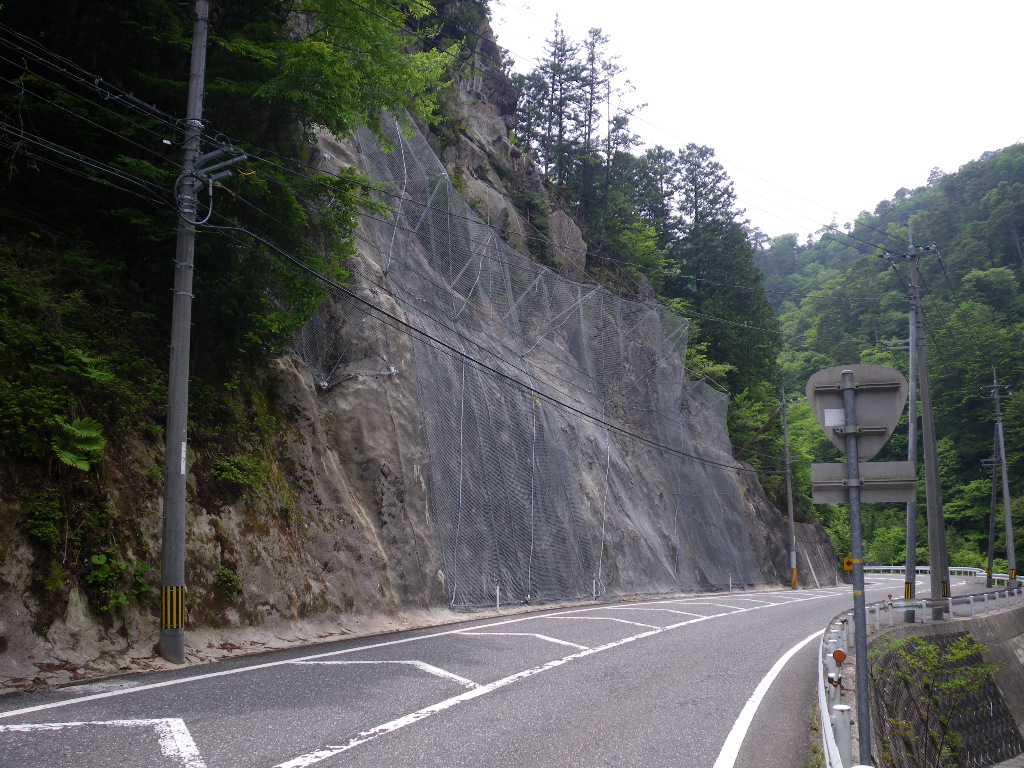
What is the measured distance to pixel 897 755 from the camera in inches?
379

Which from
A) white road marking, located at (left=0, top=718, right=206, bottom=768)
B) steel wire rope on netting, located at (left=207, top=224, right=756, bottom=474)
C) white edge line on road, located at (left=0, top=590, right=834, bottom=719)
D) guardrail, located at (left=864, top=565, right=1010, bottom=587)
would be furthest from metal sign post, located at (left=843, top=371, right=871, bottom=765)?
guardrail, located at (left=864, top=565, right=1010, bottom=587)

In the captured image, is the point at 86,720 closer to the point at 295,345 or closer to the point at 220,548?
the point at 220,548

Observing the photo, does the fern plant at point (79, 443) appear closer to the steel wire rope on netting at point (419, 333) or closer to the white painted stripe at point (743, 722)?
the steel wire rope on netting at point (419, 333)

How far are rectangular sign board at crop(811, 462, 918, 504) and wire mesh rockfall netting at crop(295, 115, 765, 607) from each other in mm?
9756

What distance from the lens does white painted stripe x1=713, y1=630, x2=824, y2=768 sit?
5.84m

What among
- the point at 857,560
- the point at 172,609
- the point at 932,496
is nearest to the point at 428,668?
the point at 172,609

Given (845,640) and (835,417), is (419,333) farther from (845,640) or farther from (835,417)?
(835,417)

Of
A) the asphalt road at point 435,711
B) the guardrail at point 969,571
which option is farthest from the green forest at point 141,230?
the guardrail at point 969,571

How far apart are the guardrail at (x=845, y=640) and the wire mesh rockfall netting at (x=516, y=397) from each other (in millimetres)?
7521

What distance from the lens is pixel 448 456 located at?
17.7m

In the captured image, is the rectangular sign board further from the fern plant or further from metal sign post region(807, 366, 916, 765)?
the fern plant

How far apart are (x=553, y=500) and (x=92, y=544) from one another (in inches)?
561

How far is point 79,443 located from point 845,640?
35.9 ft

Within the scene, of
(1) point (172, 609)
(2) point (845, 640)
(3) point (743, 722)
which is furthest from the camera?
(2) point (845, 640)
